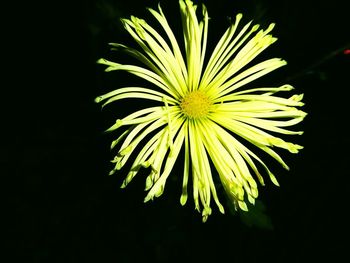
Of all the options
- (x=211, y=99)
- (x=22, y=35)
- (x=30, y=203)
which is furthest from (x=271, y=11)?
(x=30, y=203)

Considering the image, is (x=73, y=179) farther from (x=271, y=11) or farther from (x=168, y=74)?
(x=271, y=11)

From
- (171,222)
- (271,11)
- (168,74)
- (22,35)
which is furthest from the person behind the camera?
(22,35)

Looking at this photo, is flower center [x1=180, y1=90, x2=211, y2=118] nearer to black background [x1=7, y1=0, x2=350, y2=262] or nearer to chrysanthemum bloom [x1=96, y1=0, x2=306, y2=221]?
chrysanthemum bloom [x1=96, y1=0, x2=306, y2=221]

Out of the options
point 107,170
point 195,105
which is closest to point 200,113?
point 195,105

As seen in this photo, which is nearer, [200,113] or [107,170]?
[200,113]

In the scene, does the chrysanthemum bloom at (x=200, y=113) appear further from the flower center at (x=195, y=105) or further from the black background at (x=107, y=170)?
the black background at (x=107, y=170)

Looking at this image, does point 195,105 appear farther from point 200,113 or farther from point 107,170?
point 107,170
